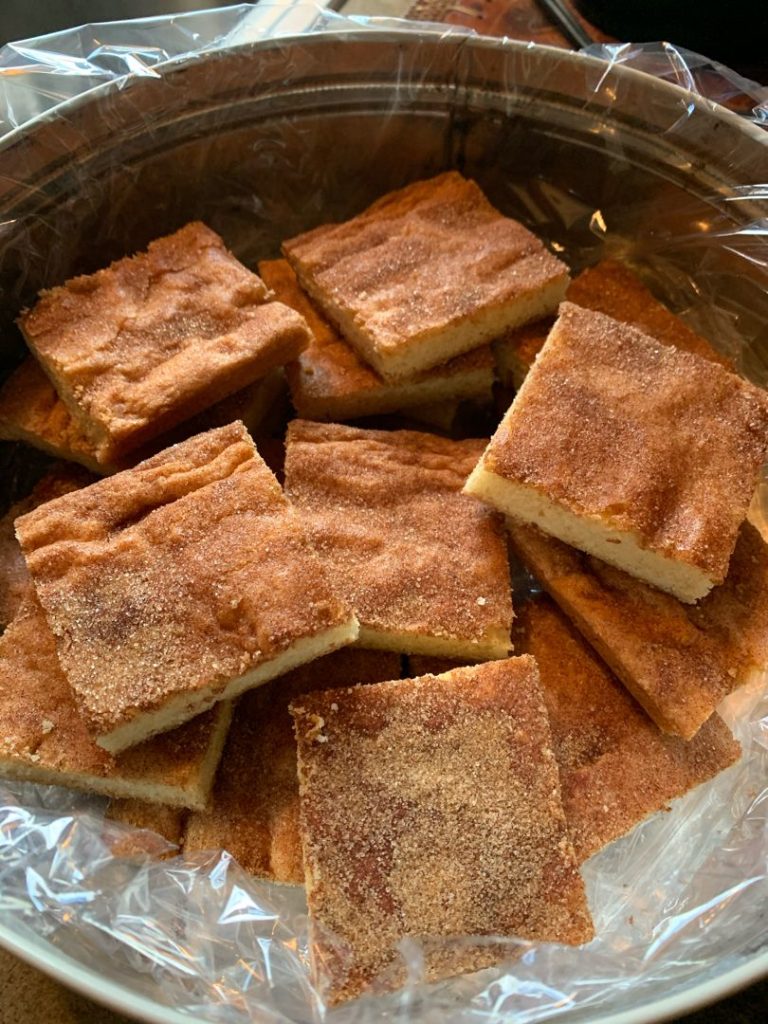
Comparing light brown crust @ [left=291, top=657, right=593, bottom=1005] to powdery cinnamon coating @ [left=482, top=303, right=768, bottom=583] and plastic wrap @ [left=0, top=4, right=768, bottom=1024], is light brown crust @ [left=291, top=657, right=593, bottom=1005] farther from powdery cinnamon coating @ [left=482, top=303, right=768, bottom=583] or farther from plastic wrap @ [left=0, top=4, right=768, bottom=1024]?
powdery cinnamon coating @ [left=482, top=303, right=768, bottom=583]

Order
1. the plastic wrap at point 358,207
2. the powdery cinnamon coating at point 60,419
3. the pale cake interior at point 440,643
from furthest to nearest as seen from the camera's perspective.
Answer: the powdery cinnamon coating at point 60,419 → the pale cake interior at point 440,643 → the plastic wrap at point 358,207

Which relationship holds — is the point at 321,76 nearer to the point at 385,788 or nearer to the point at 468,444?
the point at 468,444

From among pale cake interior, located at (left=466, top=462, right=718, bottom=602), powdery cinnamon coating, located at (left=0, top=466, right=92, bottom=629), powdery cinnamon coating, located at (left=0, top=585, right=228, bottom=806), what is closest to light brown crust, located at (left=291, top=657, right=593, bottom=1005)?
powdery cinnamon coating, located at (left=0, top=585, right=228, bottom=806)

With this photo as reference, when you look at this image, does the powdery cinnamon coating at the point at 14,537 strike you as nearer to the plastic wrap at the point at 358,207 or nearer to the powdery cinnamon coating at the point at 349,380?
the plastic wrap at the point at 358,207

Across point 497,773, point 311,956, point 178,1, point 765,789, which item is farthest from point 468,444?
point 178,1

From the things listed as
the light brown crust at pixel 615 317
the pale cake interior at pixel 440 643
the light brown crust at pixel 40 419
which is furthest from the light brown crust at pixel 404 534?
the light brown crust at pixel 40 419

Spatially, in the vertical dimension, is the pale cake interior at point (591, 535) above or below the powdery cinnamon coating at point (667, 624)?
above
